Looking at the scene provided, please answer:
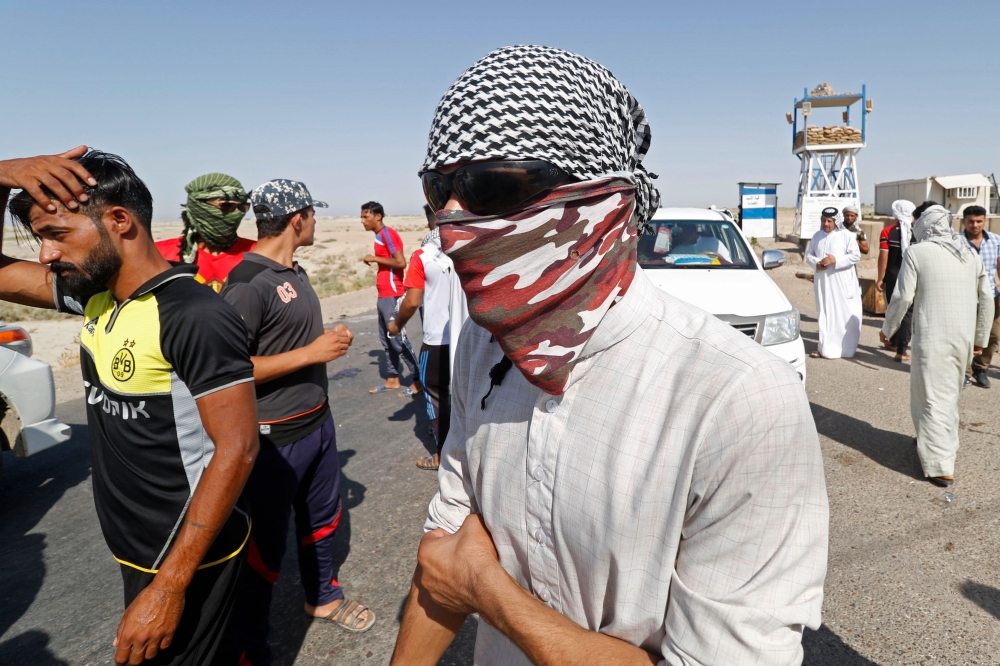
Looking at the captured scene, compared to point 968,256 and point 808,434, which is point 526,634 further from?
point 968,256

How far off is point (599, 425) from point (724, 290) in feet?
16.4

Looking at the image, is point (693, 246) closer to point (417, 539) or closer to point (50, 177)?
point (417, 539)

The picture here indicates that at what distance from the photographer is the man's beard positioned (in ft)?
6.51

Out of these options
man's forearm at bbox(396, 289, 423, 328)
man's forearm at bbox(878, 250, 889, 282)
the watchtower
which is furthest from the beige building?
man's forearm at bbox(396, 289, 423, 328)

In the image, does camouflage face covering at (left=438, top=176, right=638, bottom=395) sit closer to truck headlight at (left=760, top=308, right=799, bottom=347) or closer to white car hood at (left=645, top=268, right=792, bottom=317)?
white car hood at (left=645, top=268, right=792, bottom=317)

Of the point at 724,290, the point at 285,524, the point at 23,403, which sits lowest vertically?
the point at 285,524

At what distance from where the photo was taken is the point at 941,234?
195 inches

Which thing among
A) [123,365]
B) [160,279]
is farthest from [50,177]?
[123,365]

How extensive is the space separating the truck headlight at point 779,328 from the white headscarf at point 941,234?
1.20 m

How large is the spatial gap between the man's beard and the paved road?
7.11 feet

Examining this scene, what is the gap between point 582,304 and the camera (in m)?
1.06

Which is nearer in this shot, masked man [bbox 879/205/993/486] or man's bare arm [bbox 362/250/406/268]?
masked man [bbox 879/205/993/486]

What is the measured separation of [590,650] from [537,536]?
21 cm

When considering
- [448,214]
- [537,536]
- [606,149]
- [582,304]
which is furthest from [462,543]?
[606,149]
